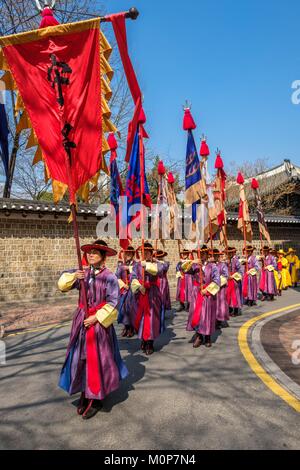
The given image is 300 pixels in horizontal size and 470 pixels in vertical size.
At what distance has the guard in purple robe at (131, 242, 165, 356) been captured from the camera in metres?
6.23

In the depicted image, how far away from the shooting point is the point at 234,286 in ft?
33.1

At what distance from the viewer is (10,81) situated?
15.4 feet

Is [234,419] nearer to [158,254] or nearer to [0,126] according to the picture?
[0,126]

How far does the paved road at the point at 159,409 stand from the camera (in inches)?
134

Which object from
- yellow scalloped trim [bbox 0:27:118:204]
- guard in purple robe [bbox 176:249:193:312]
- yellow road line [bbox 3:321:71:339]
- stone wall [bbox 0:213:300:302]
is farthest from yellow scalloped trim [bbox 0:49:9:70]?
stone wall [bbox 0:213:300:302]

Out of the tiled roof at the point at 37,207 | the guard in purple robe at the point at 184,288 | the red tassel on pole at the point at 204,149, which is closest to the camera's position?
the red tassel on pole at the point at 204,149

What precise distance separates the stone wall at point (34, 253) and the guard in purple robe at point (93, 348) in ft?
33.7

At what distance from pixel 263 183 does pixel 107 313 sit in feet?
89.0

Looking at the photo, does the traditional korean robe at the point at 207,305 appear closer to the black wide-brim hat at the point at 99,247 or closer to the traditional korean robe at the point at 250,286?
the black wide-brim hat at the point at 99,247

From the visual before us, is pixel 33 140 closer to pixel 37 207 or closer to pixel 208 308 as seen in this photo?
pixel 208 308

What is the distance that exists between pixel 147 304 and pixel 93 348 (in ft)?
8.21

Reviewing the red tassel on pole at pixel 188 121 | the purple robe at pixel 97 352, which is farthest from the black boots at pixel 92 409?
the red tassel on pole at pixel 188 121

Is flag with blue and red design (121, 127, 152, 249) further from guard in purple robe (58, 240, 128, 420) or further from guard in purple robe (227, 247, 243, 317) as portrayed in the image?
guard in purple robe (227, 247, 243, 317)
